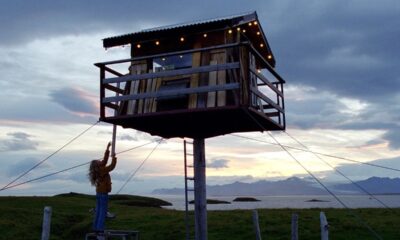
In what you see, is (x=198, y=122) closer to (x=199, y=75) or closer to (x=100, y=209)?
(x=199, y=75)

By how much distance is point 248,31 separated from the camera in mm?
19172

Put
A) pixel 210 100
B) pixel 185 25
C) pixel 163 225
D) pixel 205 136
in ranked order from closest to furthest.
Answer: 1. pixel 210 100
2. pixel 185 25
3. pixel 205 136
4. pixel 163 225

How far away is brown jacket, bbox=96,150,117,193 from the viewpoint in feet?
54.2

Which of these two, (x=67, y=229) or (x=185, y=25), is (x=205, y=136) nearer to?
(x=185, y=25)

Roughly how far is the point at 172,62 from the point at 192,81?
154cm

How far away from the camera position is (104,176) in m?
16.6

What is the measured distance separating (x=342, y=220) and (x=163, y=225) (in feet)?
34.1

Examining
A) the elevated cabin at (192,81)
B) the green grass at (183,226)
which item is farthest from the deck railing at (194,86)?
the green grass at (183,226)

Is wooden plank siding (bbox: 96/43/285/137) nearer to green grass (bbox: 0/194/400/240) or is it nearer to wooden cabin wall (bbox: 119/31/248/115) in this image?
wooden cabin wall (bbox: 119/31/248/115)

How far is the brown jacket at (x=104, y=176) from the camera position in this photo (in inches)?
651

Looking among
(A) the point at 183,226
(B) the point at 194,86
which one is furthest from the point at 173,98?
(A) the point at 183,226

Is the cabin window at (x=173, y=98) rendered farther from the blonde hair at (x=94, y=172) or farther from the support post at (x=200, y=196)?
the blonde hair at (x=94, y=172)

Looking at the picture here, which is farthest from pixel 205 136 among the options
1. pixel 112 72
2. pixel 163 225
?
pixel 163 225

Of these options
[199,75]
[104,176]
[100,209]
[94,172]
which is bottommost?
[100,209]
